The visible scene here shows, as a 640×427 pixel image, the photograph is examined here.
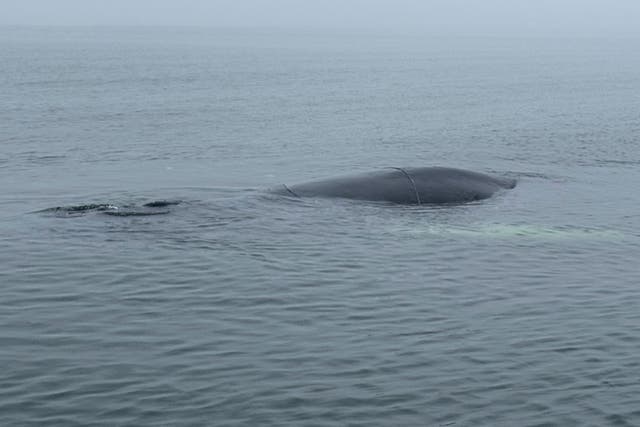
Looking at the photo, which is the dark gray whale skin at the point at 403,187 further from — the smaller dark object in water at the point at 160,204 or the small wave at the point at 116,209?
the small wave at the point at 116,209

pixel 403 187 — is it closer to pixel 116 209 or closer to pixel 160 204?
pixel 160 204

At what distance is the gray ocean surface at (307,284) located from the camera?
55.2 feet

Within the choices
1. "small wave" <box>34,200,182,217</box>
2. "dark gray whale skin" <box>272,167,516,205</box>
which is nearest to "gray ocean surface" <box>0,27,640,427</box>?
"small wave" <box>34,200,182,217</box>

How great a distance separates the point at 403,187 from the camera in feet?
104

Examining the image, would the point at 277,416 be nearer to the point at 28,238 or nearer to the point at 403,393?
the point at 403,393

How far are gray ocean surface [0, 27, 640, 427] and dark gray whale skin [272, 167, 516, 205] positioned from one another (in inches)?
27.3

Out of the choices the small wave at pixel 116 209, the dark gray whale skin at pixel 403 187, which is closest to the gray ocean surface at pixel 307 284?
the small wave at pixel 116 209

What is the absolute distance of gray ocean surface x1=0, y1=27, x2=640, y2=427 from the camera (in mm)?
16812

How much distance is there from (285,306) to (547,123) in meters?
39.7

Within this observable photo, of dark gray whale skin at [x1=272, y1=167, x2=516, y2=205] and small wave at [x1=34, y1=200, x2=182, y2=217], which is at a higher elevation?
dark gray whale skin at [x1=272, y1=167, x2=516, y2=205]

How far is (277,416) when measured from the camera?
53.0 feet

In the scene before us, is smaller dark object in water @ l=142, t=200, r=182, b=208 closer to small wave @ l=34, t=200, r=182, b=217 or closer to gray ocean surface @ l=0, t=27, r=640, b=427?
small wave @ l=34, t=200, r=182, b=217

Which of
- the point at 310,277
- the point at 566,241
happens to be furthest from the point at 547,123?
the point at 310,277

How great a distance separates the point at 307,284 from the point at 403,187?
9.12 m
